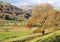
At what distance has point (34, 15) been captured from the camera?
7688cm

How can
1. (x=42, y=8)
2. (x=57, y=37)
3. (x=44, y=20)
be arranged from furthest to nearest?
(x=42, y=8) → (x=44, y=20) → (x=57, y=37)

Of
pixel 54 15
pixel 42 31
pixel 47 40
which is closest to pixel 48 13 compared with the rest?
pixel 54 15

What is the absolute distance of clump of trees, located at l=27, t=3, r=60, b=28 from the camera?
7312cm

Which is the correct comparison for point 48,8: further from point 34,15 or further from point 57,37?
point 57,37

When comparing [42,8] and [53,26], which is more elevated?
[42,8]

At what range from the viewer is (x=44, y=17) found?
2906 inches

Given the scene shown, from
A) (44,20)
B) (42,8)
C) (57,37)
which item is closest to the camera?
(57,37)

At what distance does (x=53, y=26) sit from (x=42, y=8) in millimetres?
10267

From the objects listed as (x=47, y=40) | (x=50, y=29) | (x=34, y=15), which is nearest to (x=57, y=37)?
(x=47, y=40)

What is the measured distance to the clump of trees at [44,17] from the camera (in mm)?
73125

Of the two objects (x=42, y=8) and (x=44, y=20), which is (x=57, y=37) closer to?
(x=44, y=20)

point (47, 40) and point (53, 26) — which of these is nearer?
point (47, 40)

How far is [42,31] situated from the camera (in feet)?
243

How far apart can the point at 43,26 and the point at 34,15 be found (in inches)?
246
